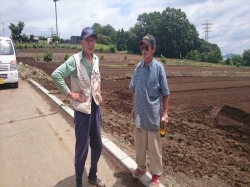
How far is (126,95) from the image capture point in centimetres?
1005

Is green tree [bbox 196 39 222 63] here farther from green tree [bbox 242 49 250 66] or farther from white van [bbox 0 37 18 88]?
white van [bbox 0 37 18 88]

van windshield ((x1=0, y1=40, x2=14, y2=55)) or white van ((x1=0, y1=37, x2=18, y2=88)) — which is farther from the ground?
van windshield ((x1=0, y1=40, x2=14, y2=55))

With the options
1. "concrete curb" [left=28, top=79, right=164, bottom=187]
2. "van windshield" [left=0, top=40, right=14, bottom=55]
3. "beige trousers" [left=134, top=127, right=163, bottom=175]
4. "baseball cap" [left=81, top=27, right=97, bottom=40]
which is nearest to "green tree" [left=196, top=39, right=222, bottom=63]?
"van windshield" [left=0, top=40, right=14, bottom=55]

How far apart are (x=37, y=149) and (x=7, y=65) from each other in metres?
7.11

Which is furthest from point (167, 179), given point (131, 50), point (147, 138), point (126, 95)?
point (131, 50)

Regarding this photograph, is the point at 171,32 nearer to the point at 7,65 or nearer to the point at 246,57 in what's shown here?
the point at 246,57

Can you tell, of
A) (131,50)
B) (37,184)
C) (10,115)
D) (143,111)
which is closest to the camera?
(143,111)

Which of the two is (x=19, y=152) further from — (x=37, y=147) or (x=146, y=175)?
(x=146, y=175)

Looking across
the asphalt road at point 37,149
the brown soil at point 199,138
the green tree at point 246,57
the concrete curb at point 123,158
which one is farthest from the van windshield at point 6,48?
the green tree at point 246,57

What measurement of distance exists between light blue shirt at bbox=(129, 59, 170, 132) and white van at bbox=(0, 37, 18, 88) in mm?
8817

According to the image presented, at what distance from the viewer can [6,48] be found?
1077 centimetres

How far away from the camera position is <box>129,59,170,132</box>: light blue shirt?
3.04 meters

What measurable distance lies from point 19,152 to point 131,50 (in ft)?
209

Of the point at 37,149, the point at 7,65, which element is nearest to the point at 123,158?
the point at 37,149
